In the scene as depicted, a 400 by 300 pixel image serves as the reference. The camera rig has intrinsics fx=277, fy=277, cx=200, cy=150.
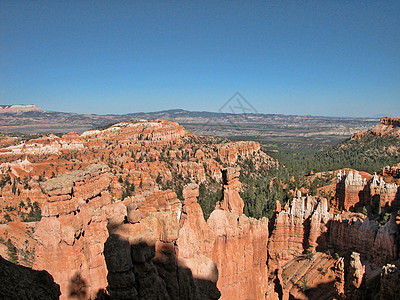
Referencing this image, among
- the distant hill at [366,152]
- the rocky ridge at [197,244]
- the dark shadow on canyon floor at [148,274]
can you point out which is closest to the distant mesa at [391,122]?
the distant hill at [366,152]

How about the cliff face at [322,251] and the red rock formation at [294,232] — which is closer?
the cliff face at [322,251]

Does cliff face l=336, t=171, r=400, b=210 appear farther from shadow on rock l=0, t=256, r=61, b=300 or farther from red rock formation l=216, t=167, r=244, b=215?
shadow on rock l=0, t=256, r=61, b=300

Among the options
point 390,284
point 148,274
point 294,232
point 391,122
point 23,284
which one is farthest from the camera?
point 391,122

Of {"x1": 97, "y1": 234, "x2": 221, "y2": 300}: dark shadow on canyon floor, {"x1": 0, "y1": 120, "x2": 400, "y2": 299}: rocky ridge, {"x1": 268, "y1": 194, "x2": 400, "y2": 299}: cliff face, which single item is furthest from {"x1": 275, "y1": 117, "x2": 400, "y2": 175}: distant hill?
{"x1": 97, "y1": 234, "x2": 221, "y2": 300}: dark shadow on canyon floor

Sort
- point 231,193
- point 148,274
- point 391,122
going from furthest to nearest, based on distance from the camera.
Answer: point 391,122, point 231,193, point 148,274

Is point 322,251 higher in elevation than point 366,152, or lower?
lower

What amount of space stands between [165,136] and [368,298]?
85.5 m

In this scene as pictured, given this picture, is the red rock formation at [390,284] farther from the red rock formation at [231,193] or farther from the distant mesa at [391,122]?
the distant mesa at [391,122]

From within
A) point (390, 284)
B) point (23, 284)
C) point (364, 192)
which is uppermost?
point (23, 284)

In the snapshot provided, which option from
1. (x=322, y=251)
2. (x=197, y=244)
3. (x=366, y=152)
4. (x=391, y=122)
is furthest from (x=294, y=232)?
(x=391, y=122)

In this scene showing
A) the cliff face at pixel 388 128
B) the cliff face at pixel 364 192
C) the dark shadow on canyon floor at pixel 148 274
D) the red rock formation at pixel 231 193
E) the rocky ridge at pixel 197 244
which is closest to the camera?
the dark shadow on canyon floor at pixel 148 274

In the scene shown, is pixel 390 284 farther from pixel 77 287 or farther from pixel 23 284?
pixel 23 284

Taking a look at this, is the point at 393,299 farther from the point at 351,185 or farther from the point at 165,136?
the point at 165,136

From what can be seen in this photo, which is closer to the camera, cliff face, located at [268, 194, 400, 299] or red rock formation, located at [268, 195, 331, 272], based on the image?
cliff face, located at [268, 194, 400, 299]
